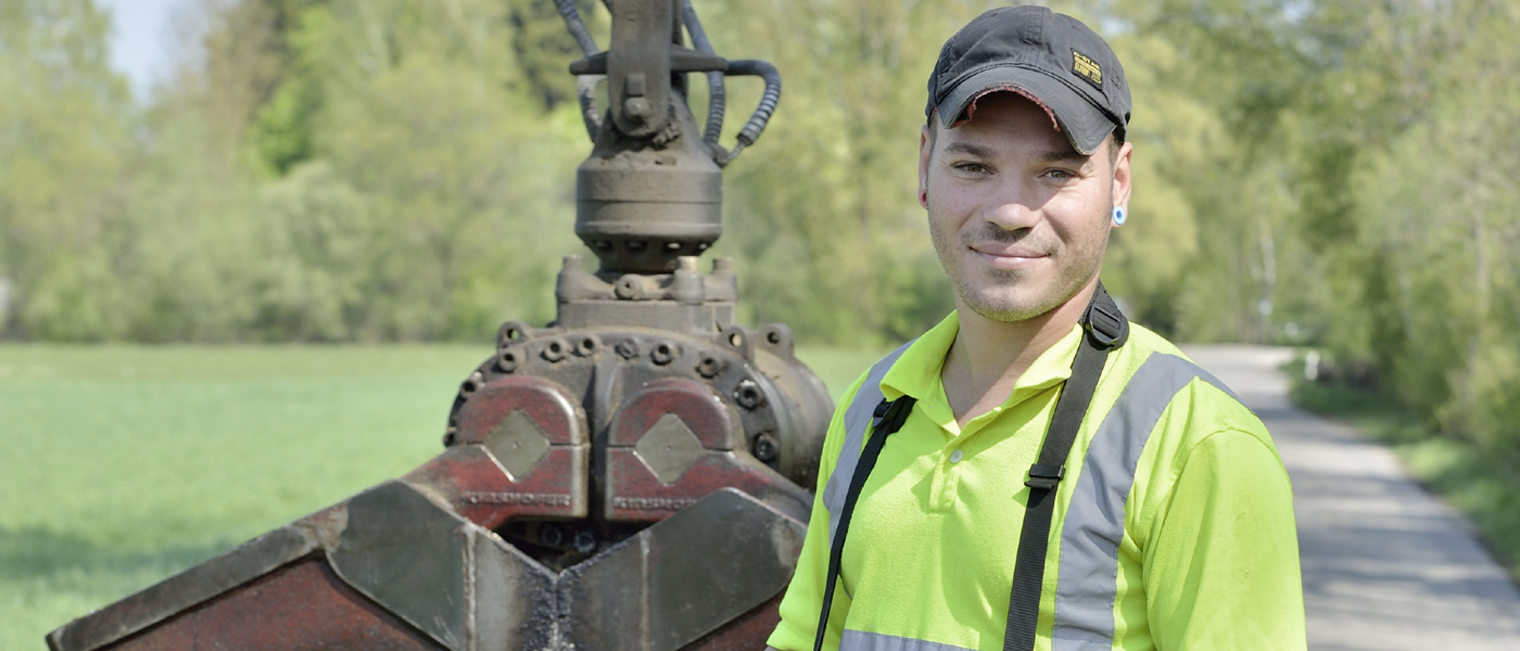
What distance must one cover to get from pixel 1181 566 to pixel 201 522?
1145 cm

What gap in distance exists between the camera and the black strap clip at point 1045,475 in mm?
2053

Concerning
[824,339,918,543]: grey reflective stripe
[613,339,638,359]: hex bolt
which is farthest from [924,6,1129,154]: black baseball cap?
[613,339,638,359]: hex bolt

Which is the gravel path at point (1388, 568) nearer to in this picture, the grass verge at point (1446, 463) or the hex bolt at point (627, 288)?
the grass verge at point (1446, 463)

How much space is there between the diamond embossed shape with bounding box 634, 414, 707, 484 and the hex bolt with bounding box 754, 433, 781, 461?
0.23 metres

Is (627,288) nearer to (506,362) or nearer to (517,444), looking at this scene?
(506,362)

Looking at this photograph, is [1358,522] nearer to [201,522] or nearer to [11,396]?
[201,522]

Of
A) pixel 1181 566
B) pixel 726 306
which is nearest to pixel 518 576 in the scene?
pixel 726 306

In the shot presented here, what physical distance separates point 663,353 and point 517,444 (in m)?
0.47

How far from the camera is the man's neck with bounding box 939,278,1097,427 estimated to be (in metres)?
2.23

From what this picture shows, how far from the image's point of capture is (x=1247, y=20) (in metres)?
22.4

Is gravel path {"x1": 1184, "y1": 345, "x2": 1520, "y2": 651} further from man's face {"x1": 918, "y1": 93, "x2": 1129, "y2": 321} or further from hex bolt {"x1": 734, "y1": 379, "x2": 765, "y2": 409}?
man's face {"x1": 918, "y1": 93, "x2": 1129, "y2": 321}

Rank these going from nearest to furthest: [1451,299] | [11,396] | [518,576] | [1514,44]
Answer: [518,576] < [1514,44] < [1451,299] < [11,396]

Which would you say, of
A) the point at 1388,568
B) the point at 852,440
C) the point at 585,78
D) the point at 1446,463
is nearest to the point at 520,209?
the point at 1446,463

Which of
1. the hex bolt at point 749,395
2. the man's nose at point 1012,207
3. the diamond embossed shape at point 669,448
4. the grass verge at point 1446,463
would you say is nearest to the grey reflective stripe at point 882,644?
the man's nose at point 1012,207
